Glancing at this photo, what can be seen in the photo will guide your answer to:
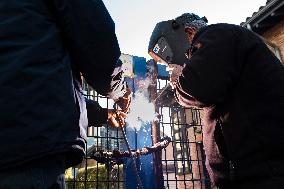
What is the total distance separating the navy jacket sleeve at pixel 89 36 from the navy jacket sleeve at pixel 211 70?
24.6 inches

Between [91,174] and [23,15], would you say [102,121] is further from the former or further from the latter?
[91,174]

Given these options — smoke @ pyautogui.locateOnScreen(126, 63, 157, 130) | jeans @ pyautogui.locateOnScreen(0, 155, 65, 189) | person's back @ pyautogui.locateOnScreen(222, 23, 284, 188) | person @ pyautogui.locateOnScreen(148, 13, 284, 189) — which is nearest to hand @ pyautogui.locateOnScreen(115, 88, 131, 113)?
person @ pyautogui.locateOnScreen(148, 13, 284, 189)

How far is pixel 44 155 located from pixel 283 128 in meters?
1.31

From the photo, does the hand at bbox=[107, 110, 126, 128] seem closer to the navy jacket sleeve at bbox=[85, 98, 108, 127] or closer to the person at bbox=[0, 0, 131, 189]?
the navy jacket sleeve at bbox=[85, 98, 108, 127]

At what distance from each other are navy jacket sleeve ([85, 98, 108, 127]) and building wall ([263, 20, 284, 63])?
716 cm

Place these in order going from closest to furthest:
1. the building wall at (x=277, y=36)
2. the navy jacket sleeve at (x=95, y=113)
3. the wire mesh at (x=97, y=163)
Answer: the navy jacket sleeve at (x=95, y=113) → the wire mesh at (x=97, y=163) → the building wall at (x=277, y=36)

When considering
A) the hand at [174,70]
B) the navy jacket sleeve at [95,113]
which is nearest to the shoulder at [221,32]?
the hand at [174,70]

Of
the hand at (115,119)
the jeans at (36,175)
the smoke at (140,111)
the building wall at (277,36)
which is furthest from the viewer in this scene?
the building wall at (277,36)

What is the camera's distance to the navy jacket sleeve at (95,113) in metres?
2.20

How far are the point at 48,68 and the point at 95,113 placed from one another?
3.27 ft

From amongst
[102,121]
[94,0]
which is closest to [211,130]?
[102,121]

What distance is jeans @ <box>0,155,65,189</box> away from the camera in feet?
3.52

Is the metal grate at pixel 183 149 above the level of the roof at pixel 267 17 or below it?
below

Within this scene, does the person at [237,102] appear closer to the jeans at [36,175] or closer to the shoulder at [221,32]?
the shoulder at [221,32]
